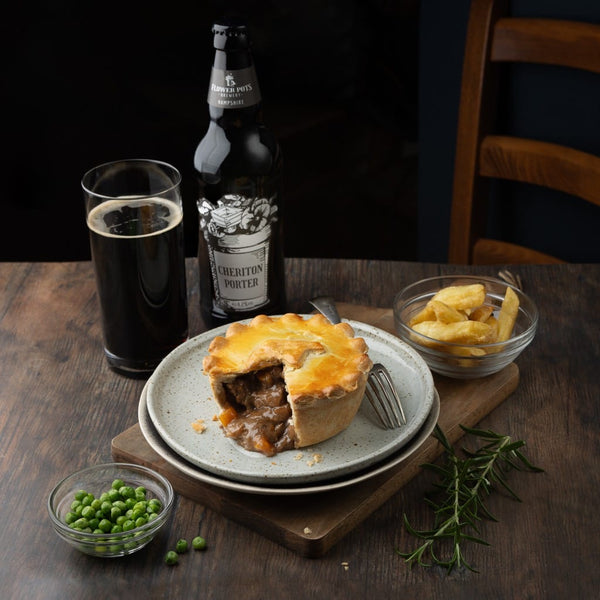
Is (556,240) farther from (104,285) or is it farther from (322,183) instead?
(104,285)

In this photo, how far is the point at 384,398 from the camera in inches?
65.7

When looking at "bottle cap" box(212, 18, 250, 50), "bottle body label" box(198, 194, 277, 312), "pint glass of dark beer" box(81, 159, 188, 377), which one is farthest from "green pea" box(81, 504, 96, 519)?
"bottle cap" box(212, 18, 250, 50)

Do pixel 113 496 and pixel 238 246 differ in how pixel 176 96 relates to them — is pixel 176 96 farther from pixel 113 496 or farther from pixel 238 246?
pixel 113 496

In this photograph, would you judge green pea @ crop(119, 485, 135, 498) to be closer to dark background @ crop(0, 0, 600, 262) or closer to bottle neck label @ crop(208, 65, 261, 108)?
bottle neck label @ crop(208, 65, 261, 108)

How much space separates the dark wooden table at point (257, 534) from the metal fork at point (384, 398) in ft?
0.37

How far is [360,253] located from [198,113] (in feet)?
4.49

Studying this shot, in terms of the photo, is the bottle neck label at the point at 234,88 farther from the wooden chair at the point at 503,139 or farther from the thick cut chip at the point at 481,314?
the wooden chair at the point at 503,139

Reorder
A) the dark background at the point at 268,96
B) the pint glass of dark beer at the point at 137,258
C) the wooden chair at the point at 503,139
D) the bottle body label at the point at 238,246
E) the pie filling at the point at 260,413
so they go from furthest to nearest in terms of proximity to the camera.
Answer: the dark background at the point at 268,96
the wooden chair at the point at 503,139
the bottle body label at the point at 238,246
the pint glass of dark beer at the point at 137,258
the pie filling at the point at 260,413

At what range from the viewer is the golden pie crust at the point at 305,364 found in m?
1.54

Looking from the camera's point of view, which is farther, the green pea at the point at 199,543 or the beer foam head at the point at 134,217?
the beer foam head at the point at 134,217

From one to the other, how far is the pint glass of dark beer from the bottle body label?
0.09 metres

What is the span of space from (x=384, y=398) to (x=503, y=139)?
4.17ft

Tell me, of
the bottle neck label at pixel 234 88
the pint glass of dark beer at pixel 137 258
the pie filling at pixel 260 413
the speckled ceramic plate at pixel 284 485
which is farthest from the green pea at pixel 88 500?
the bottle neck label at pixel 234 88

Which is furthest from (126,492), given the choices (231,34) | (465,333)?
(231,34)
